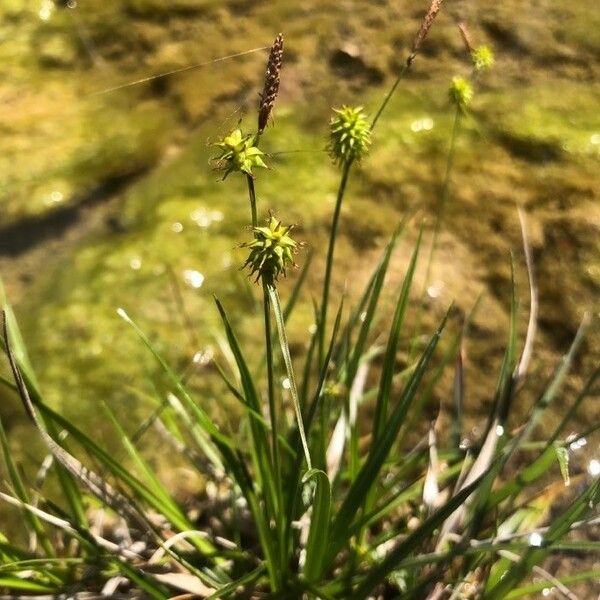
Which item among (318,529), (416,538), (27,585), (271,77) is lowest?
(27,585)

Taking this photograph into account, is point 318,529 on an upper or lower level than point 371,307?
lower

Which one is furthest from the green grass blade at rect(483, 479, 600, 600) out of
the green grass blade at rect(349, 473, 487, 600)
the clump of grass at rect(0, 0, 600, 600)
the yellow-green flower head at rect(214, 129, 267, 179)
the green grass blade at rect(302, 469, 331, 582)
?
the yellow-green flower head at rect(214, 129, 267, 179)

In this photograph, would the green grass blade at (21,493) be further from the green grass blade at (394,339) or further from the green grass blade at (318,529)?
the green grass blade at (394,339)

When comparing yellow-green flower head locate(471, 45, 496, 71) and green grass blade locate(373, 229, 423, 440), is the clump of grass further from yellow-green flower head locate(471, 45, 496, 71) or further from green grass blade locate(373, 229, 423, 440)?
yellow-green flower head locate(471, 45, 496, 71)

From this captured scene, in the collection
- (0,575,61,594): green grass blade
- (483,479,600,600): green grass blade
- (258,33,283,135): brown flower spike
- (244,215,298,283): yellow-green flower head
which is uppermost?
(258,33,283,135): brown flower spike

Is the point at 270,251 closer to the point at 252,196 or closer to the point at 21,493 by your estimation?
the point at 252,196

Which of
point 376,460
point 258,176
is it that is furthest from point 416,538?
point 258,176
